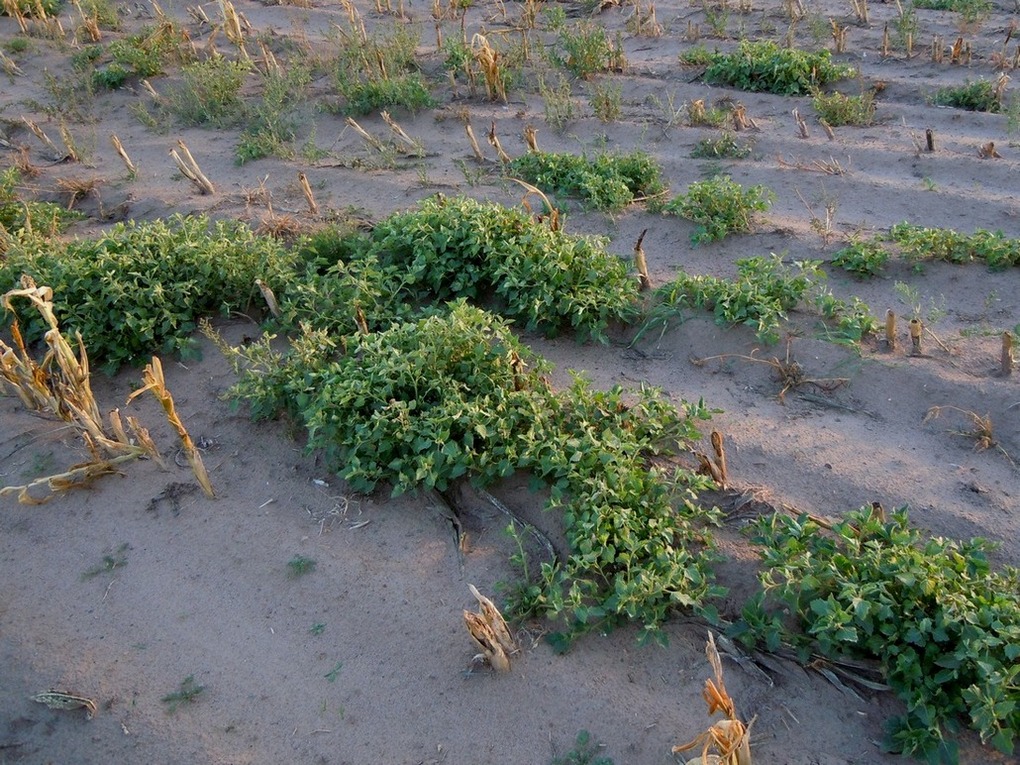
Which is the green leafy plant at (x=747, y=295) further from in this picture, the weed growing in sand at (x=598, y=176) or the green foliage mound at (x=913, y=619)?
the green foliage mound at (x=913, y=619)

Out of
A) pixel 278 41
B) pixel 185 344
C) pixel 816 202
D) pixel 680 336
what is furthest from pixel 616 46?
pixel 185 344

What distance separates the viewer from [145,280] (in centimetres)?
453

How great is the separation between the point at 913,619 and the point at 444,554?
172 cm

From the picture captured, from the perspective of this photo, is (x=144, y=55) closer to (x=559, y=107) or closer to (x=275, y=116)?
(x=275, y=116)

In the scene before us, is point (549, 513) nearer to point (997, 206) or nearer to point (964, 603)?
point (964, 603)

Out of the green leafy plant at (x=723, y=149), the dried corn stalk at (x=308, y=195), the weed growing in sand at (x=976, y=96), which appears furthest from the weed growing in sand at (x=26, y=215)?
the weed growing in sand at (x=976, y=96)

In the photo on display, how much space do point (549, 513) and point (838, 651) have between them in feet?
3.95

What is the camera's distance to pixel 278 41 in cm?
847

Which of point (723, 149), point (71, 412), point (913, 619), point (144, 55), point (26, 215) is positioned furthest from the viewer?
point (144, 55)

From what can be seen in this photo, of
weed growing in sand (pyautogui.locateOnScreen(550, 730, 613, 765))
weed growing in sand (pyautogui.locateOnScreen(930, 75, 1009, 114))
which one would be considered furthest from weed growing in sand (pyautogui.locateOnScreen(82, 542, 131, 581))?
weed growing in sand (pyautogui.locateOnScreen(930, 75, 1009, 114))

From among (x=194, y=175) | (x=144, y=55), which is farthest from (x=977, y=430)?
(x=144, y=55)

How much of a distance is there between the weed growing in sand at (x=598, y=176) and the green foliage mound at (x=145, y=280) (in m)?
1.87

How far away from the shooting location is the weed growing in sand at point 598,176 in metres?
5.41

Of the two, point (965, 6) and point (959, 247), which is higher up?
point (965, 6)
